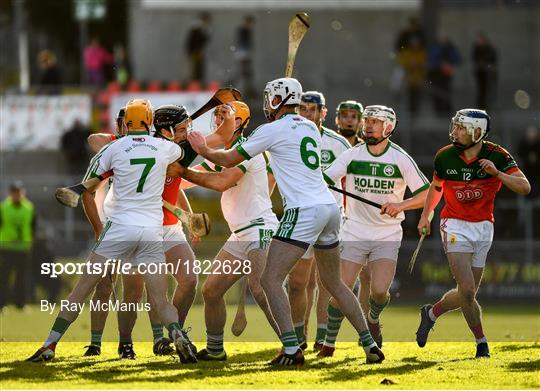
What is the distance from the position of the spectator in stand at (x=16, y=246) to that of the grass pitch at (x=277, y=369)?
1961mm

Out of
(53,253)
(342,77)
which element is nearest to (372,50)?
(342,77)

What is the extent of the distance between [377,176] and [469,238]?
109 centimetres

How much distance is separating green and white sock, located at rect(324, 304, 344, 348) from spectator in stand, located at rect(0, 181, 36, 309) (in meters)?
4.71

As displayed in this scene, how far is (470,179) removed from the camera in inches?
497

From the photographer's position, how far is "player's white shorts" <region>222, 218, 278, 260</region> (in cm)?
1252

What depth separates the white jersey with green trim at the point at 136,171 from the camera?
11.8m

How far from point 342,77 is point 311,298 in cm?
1736

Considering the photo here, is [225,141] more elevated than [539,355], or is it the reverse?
[225,141]

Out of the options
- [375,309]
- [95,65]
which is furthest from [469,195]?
Answer: [95,65]

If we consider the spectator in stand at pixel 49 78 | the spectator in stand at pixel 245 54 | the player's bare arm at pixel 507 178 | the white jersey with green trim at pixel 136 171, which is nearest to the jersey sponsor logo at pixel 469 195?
the player's bare arm at pixel 507 178

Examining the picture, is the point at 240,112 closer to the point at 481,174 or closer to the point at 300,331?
the point at 300,331

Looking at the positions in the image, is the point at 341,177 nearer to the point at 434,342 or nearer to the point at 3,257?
the point at 434,342

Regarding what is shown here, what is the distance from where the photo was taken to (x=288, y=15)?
32406 millimetres

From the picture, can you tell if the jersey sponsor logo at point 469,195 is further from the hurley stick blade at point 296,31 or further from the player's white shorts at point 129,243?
the player's white shorts at point 129,243
